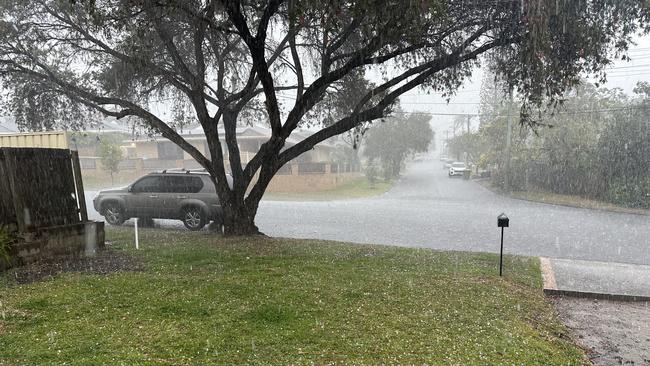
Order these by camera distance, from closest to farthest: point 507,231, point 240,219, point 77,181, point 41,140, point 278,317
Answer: point 278,317
point 77,181
point 41,140
point 240,219
point 507,231

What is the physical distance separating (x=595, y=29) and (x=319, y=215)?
1160 cm

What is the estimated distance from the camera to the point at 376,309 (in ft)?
15.7

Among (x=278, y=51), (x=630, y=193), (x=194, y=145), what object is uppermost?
(x=278, y=51)

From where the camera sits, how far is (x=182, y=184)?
12219mm

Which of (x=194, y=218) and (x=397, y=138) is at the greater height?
(x=397, y=138)

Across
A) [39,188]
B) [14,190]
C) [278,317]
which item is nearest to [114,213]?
[39,188]

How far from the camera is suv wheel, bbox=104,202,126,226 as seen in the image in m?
12.8

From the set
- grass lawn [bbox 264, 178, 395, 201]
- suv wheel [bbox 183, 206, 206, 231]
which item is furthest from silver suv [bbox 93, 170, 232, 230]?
grass lawn [bbox 264, 178, 395, 201]

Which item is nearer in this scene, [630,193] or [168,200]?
[168,200]

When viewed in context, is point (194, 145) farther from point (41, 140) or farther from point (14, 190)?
point (14, 190)

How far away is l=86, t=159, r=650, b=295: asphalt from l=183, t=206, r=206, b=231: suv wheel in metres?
1.48

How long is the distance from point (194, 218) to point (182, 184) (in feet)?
3.43

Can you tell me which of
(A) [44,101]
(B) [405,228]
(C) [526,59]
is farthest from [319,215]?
(C) [526,59]

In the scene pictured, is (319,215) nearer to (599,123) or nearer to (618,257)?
(618,257)
